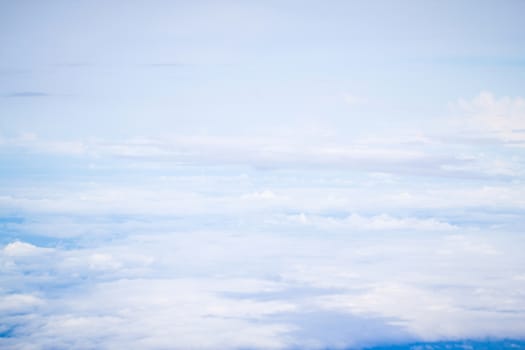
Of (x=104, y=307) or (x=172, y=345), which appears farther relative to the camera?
(x=104, y=307)

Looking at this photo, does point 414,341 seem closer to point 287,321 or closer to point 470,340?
point 470,340

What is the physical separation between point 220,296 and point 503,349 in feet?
78.3

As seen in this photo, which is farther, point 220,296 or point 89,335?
point 220,296

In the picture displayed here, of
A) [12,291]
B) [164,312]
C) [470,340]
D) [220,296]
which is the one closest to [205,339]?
[164,312]

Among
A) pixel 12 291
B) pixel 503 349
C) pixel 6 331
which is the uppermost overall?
pixel 12 291

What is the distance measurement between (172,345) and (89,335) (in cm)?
607

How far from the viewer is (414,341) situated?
4350cm

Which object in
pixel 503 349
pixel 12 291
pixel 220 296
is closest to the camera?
pixel 503 349

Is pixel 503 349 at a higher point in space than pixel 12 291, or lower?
lower

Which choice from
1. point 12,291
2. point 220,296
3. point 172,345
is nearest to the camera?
point 172,345

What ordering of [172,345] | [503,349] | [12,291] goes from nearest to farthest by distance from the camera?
[172,345] < [503,349] < [12,291]

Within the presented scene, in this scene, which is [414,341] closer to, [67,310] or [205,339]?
[205,339]

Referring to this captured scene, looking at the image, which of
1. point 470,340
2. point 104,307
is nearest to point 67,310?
point 104,307

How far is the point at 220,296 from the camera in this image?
46.2 m
